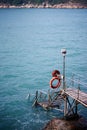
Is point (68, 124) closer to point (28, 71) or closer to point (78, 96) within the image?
point (78, 96)

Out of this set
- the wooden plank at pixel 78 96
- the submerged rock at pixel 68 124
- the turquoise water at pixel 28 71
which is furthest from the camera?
the turquoise water at pixel 28 71

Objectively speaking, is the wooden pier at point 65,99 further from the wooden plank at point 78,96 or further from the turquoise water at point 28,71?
the turquoise water at point 28,71

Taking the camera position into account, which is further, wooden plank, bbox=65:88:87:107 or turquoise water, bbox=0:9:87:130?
turquoise water, bbox=0:9:87:130

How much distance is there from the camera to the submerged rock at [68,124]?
2544 centimetres

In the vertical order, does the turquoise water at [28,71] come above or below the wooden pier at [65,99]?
below

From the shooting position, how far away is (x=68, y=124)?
84.7 feet

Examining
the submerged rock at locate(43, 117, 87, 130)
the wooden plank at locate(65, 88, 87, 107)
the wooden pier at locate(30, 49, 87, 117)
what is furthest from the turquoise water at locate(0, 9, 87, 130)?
the wooden plank at locate(65, 88, 87, 107)

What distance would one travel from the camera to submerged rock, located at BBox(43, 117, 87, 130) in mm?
25438

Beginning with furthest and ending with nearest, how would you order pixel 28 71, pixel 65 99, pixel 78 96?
pixel 28 71
pixel 65 99
pixel 78 96

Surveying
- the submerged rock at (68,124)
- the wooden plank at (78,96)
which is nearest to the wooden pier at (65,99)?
the wooden plank at (78,96)

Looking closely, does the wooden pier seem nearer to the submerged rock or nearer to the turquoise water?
the turquoise water

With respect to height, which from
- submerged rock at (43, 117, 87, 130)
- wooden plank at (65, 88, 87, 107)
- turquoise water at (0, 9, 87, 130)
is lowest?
turquoise water at (0, 9, 87, 130)

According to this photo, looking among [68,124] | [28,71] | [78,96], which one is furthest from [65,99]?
[28,71]

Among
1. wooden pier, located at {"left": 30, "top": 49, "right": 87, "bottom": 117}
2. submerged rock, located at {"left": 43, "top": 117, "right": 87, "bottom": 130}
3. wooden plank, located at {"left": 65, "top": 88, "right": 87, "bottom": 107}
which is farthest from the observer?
wooden pier, located at {"left": 30, "top": 49, "right": 87, "bottom": 117}
